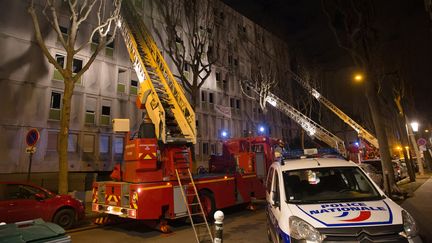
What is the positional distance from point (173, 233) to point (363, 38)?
12390mm

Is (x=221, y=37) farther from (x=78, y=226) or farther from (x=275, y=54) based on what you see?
(x=78, y=226)

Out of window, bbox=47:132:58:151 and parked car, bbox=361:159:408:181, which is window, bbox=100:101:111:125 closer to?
window, bbox=47:132:58:151

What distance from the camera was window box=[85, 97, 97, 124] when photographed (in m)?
19.8

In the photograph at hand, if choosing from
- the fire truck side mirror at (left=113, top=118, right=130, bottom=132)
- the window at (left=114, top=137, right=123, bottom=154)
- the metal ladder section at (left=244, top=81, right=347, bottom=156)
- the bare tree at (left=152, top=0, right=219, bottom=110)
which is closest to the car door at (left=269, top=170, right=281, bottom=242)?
the fire truck side mirror at (left=113, top=118, right=130, bottom=132)

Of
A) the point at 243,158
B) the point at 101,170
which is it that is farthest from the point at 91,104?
the point at 243,158

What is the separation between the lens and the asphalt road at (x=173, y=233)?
24.4ft

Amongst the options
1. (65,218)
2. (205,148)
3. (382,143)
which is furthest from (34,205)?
(205,148)

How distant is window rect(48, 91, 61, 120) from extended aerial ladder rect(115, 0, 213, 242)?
8.90 metres

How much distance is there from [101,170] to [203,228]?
13.5 metres

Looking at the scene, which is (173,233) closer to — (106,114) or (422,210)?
(422,210)

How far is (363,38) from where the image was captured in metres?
13.6

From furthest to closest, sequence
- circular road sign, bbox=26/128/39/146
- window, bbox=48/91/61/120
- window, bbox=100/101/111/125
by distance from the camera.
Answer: window, bbox=100/101/111/125 → window, bbox=48/91/61/120 → circular road sign, bbox=26/128/39/146

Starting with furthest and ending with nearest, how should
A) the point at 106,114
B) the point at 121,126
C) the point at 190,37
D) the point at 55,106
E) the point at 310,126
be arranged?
the point at 310,126 → the point at 106,114 → the point at 55,106 → the point at 190,37 → the point at 121,126

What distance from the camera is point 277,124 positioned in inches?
1558
